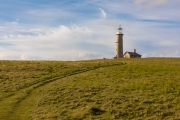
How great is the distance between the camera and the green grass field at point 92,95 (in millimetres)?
22250

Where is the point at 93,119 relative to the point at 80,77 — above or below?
below

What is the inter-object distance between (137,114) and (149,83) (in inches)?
423

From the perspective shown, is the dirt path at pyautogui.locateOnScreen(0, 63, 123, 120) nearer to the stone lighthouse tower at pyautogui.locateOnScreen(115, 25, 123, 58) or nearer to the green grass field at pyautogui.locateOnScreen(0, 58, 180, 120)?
the green grass field at pyautogui.locateOnScreen(0, 58, 180, 120)

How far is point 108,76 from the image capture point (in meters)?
37.7

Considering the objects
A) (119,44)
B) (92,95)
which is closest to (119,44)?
(119,44)

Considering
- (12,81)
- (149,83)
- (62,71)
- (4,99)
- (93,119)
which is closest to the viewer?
(93,119)

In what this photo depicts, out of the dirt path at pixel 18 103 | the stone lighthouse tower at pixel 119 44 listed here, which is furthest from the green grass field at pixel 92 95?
the stone lighthouse tower at pixel 119 44

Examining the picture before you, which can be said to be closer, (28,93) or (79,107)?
(79,107)

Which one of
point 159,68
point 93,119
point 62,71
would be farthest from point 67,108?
point 159,68

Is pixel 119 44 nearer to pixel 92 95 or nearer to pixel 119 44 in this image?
pixel 119 44

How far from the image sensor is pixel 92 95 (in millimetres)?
27750

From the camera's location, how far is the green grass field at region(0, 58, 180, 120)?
2225 cm

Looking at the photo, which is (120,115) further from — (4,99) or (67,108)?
(4,99)

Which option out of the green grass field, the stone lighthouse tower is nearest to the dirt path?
the green grass field
